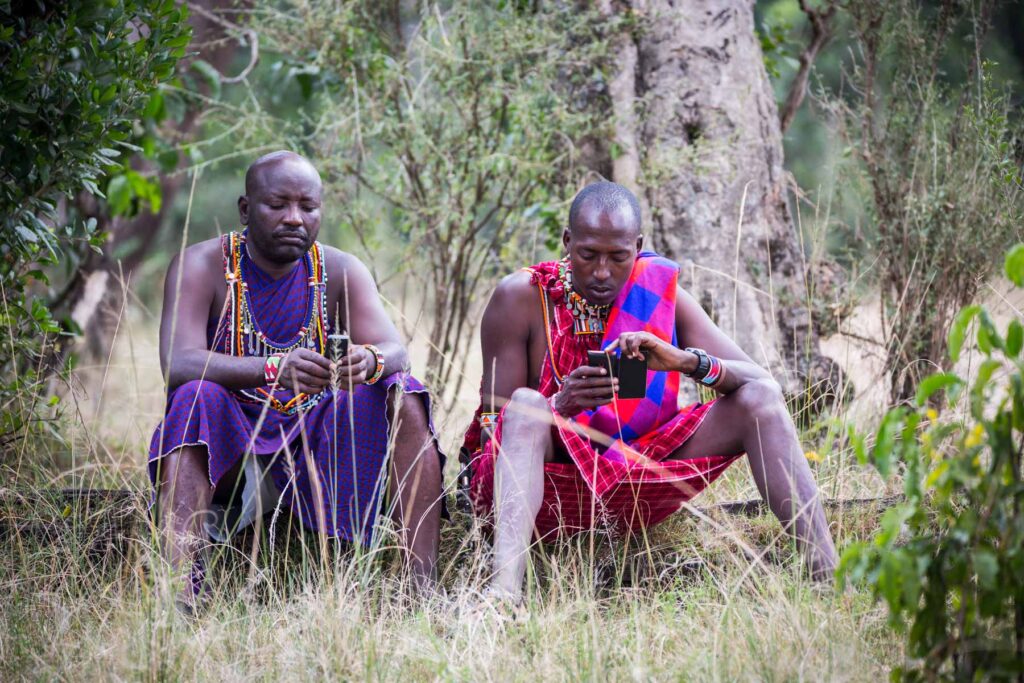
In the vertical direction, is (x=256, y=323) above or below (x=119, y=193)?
below

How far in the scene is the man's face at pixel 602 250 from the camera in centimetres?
337

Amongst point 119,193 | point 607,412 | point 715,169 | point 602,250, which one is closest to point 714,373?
point 607,412

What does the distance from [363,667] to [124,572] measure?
1.23 metres

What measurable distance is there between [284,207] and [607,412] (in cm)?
126

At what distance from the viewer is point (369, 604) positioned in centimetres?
272

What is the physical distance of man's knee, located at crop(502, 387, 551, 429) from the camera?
10.6 ft

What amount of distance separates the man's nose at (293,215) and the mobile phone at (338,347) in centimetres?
50

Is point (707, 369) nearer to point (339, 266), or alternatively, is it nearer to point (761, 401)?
point (761, 401)

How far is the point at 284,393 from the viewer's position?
359 cm

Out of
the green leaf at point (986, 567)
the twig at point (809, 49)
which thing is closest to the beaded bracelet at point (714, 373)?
the green leaf at point (986, 567)

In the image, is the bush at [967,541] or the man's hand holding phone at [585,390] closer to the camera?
the bush at [967,541]

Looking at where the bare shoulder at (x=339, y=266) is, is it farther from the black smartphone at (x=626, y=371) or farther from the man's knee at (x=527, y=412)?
the black smartphone at (x=626, y=371)

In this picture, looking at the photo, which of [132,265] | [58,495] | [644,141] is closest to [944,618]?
[58,495]

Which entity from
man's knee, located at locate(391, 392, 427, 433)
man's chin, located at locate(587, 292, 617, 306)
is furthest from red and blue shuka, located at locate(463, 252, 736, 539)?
man's knee, located at locate(391, 392, 427, 433)
